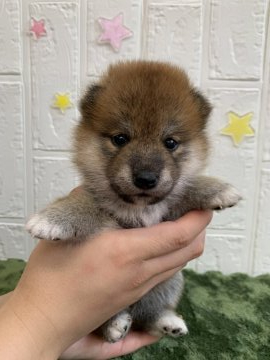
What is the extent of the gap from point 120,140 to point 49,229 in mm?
275

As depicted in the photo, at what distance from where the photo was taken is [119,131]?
0.96 meters

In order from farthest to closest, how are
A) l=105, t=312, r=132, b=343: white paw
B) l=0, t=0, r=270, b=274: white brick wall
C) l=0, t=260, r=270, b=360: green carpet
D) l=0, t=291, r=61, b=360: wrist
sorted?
l=0, t=0, r=270, b=274: white brick wall, l=0, t=260, r=270, b=360: green carpet, l=105, t=312, r=132, b=343: white paw, l=0, t=291, r=61, b=360: wrist

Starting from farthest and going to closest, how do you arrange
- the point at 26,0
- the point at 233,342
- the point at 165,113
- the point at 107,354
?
the point at 26,0 < the point at 233,342 < the point at 107,354 < the point at 165,113

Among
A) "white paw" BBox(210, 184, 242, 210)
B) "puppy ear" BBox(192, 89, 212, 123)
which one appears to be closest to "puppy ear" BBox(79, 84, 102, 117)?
"puppy ear" BBox(192, 89, 212, 123)

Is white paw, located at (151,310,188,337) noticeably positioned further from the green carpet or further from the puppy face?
the puppy face

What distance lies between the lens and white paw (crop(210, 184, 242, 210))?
979 mm

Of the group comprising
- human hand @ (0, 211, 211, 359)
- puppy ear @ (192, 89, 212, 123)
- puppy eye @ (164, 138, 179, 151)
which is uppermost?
puppy ear @ (192, 89, 212, 123)

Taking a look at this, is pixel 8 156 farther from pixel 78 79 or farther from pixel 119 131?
pixel 119 131

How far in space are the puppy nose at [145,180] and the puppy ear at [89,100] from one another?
27 centimetres

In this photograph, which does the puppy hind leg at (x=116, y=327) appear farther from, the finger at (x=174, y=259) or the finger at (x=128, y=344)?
the finger at (x=174, y=259)

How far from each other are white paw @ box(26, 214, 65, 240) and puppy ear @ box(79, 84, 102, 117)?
34 cm

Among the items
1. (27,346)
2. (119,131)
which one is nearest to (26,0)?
(119,131)

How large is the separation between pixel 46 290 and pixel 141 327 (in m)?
0.41

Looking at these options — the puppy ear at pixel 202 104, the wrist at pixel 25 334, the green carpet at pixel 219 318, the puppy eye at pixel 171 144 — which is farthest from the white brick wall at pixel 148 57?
the wrist at pixel 25 334
